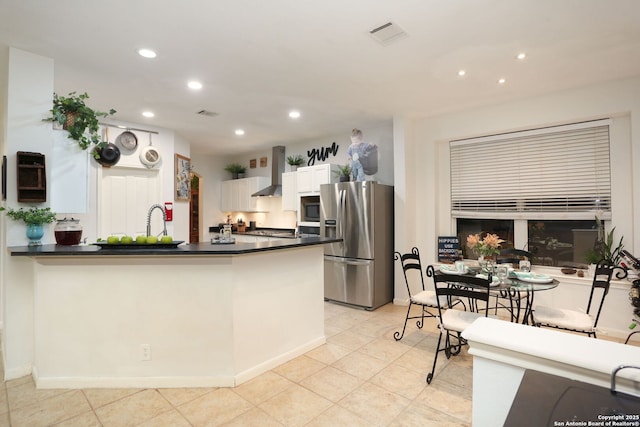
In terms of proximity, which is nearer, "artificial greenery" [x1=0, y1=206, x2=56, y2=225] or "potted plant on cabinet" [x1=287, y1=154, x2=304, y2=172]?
"artificial greenery" [x1=0, y1=206, x2=56, y2=225]

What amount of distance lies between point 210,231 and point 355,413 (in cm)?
593

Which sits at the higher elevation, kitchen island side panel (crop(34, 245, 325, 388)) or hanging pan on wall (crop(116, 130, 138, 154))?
hanging pan on wall (crop(116, 130, 138, 154))

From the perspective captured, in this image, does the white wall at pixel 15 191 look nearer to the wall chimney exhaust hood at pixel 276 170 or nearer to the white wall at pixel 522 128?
the wall chimney exhaust hood at pixel 276 170

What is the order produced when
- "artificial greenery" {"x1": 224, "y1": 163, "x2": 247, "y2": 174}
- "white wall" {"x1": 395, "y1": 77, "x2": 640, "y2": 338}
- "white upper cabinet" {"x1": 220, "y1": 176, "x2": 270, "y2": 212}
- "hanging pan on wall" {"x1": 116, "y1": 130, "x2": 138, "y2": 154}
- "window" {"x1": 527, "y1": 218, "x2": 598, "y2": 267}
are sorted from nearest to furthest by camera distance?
"white wall" {"x1": 395, "y1": 77, "x2": 640, "y2": 338}, "window" {"x1": 527, "y1": 218, "x2": 598, "y2": 267}, "hanging pan on wall" {"x1": 116, "y1": 130, "x2": 138, "y2": 154}, "white upper cabinet" {"x1": 220, "y1": 176, "x2": 270, "y2": 212}, "artificial greenery" {"x1": 224, "y1": 163, "x2": 247, "y2": 174}

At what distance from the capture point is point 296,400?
7.81ft

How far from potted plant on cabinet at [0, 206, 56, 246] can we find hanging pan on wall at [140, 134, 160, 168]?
2.41 meters

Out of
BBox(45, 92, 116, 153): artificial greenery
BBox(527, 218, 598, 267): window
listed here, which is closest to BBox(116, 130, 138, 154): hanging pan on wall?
BBox(45, 92, 116, 153): artificial greenery

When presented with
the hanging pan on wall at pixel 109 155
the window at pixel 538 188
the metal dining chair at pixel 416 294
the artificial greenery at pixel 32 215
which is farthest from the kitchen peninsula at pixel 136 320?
the window at pixel 538 188

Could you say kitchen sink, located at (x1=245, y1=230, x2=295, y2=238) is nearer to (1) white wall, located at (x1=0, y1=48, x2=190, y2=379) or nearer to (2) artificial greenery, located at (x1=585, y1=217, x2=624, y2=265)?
(1) white wall, located at (x1=0, y1=48, x2=190, y2=379)

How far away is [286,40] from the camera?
2.65m

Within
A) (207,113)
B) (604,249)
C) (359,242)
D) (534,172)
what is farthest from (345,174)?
(604,249)

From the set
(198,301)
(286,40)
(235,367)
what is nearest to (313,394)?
(235,367)

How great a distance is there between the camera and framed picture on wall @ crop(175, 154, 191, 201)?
5578mm

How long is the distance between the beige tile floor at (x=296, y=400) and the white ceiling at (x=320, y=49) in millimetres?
2738
